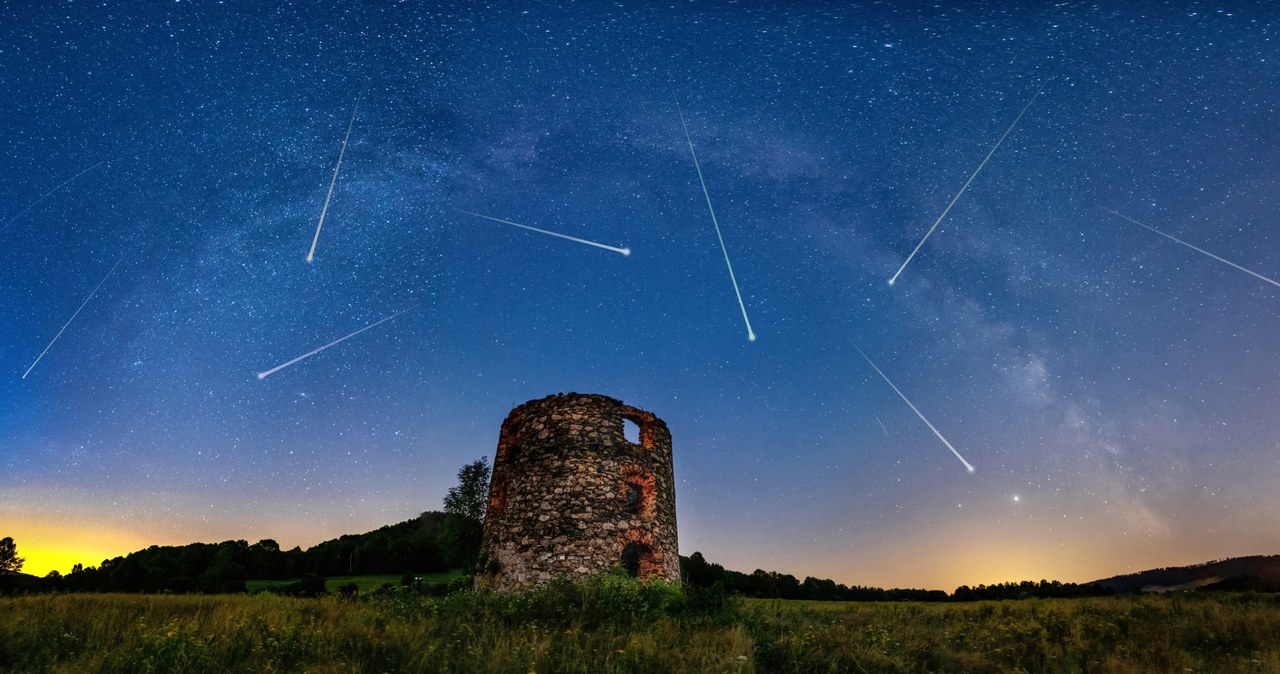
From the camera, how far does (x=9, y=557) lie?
223 ft

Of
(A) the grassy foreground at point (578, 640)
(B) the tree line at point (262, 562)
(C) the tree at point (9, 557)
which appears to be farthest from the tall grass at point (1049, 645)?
(C) the tree at point (9, 557)

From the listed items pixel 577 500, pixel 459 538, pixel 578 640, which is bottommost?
pixel 578 640

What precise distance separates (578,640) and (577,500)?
8568 millimetres

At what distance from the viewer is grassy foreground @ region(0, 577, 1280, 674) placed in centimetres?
568

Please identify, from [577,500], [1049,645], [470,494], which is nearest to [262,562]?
[470,494]

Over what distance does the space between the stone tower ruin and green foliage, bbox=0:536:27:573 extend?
89655 millimetres

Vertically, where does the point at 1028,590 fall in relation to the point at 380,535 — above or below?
below

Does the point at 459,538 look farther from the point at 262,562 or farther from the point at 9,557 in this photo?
the point at 9,557

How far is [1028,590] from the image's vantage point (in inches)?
1072

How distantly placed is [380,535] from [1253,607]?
68231mm

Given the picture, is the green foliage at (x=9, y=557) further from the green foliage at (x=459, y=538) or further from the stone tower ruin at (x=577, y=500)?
the stone tower ruin at (x=577, y=500)

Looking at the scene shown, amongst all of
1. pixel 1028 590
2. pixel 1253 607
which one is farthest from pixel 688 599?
pixel 1028 590

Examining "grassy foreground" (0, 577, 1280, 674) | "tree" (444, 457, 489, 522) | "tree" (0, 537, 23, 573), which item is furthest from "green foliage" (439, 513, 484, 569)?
"tree" (0, 537, 23, 573)

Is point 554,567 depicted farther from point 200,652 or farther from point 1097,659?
point 1097,659
